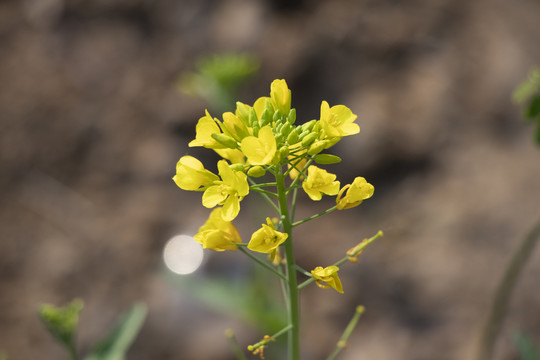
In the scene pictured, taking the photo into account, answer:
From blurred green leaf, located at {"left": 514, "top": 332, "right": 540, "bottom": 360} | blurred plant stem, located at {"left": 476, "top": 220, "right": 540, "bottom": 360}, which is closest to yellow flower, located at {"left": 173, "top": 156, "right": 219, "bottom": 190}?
blurred plant stem, located at {"left": 476, "top": 220, "right": 540, "bottom": 360}

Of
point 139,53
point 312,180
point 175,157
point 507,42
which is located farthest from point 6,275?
point 507,42

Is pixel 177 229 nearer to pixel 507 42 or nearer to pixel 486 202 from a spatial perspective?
pixel 486 202

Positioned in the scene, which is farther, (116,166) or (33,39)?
(33,39)

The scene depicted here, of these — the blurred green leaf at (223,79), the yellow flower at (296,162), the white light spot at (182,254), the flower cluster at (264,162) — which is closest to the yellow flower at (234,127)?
the flower cluster at (264,162)

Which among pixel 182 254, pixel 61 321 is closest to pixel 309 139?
pixel 61 321

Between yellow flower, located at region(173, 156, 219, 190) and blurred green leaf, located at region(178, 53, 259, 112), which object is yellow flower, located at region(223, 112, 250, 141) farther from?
blurred green leaf, located at region(178, 53, 259, 112)

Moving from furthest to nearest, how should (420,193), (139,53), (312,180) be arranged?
(139,53), (420,193), (312,180)
